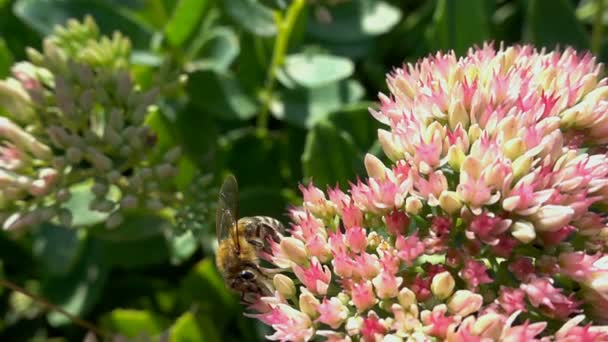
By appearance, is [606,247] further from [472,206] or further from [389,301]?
[389,301]

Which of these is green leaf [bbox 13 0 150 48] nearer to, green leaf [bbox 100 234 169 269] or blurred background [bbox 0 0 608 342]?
blurred background [bbox 0 0 608 342]

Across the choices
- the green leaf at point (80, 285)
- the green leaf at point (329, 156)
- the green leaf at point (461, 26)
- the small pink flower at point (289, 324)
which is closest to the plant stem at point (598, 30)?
the green leaf at point (461, 26)

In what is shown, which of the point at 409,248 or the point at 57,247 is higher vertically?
the point at 57,247

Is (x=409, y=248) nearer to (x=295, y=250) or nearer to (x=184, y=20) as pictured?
(x=295, y=250)

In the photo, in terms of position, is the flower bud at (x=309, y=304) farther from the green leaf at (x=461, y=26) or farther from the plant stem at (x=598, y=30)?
the plant stem at (x=598, y=30)

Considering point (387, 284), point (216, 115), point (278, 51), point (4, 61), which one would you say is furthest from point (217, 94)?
point (387, 284)

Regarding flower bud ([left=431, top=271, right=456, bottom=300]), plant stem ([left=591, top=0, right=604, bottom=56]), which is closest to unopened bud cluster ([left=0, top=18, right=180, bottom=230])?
flower bud ([left=431, top=271, right=456, bottom=300])
